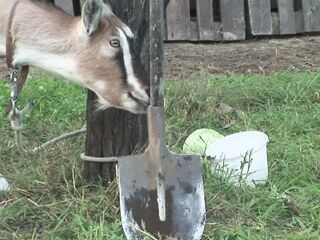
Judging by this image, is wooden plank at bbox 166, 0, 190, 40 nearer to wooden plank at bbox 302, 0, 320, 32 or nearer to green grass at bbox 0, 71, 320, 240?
wooden plank at bbox 302, 0, 320, 32

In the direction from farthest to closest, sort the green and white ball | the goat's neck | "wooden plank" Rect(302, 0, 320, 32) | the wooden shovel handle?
"wooden plank" Rect(302, 0, 320, 32) < the green and white ball < the goat's neck < the wooden shovel handle

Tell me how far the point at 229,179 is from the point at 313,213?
473 mm

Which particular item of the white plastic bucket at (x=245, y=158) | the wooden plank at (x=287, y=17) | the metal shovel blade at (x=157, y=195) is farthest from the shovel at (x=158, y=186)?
the wooden plank at (x=287, y=17)

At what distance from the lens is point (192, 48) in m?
8.00

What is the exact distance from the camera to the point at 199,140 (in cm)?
473

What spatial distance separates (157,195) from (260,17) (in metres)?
4.79

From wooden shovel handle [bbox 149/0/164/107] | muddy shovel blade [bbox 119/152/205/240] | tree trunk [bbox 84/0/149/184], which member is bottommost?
muddy shovel blade [bbox 119/152/205/240]

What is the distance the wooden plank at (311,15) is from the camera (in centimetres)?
823

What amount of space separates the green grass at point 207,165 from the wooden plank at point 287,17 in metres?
1.90

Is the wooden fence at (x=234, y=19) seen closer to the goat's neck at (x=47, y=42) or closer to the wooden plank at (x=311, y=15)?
the wooden plank at (x=311, y=15)

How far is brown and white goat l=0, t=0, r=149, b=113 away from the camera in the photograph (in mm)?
3865

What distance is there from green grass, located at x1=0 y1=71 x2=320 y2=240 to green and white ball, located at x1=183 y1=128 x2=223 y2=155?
15 cm

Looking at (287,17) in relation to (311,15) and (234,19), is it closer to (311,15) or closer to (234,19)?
(311,15)

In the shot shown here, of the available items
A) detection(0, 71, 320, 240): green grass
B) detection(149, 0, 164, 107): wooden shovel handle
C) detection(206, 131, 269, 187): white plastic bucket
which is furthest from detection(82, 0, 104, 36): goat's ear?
detection(206, 131, 269, 187): white plastic bucket
